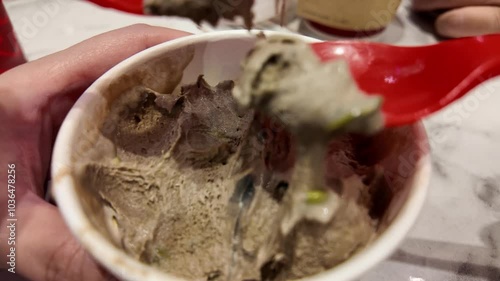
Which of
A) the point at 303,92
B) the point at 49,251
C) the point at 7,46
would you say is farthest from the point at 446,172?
the point at 7,46

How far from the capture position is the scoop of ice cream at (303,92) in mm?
403

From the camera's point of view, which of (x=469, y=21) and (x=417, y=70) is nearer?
(x=417, y=70)

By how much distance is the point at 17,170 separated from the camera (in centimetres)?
59

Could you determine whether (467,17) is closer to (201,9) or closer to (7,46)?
(201,9)

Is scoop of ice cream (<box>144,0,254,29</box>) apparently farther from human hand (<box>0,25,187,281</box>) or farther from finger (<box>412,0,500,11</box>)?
finger (<box>412,0,500,11</box>)

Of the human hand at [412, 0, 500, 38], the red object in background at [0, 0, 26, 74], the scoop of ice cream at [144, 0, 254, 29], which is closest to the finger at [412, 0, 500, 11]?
the human hand at [412, 0, 500, 38]

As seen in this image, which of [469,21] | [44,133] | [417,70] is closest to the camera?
[417,70]

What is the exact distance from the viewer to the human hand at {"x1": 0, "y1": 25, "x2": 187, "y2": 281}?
0.51m

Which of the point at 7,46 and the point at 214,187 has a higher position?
the point at 7,46

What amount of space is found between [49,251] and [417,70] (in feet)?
1.53

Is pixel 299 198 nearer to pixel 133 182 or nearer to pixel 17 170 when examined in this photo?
pixel 133 182

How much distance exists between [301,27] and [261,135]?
23.0 inches

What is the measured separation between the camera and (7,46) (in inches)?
33.2

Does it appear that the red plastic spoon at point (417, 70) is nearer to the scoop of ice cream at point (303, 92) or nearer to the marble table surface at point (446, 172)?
the scoop of ice cream at point (303, 92)
